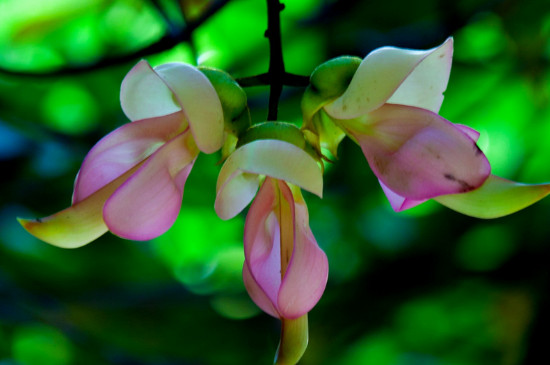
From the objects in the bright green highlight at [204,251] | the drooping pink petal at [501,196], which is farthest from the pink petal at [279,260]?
the bright green highlight at [204,251]

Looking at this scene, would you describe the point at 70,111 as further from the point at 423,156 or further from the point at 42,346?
the point at 423,156

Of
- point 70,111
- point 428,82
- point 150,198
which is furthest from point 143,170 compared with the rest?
point 70,111

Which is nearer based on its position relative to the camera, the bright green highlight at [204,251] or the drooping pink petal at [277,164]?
the drooping pink petal at [277,164]

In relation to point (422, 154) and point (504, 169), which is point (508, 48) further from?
point (422, 154)

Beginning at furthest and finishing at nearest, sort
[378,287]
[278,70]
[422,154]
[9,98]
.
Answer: [378,287] < [9,98] < [278,70] < [422,154]

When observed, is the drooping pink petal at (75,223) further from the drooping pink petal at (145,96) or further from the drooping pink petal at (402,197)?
the drooping pink petal at (402,197)

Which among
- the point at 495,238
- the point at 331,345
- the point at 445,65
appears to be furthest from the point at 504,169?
the point at 445,65
